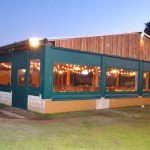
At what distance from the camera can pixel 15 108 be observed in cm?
2061

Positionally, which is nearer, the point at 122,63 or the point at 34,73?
the point at 34,73

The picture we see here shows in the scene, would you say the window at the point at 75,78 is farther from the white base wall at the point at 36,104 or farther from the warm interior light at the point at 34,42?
the warm interior light at the point at 34,42

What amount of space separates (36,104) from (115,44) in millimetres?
8169

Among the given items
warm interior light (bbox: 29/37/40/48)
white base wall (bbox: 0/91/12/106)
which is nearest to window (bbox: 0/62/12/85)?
white base wall (bbox: 0/91/12/106)

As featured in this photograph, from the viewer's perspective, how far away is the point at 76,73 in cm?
2039

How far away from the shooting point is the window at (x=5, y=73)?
2273 cm

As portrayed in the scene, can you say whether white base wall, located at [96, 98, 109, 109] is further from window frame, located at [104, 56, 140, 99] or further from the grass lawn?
the grass lawn

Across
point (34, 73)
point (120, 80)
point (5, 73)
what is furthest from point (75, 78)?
point (5, 73)

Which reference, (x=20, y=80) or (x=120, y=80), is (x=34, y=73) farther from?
(x=120, y=80)

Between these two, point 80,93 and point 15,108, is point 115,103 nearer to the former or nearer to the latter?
point 80,93

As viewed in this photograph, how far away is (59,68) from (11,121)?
18.3ft

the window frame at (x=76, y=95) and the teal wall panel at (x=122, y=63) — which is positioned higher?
the teal wall panel at (x=122, y=63)

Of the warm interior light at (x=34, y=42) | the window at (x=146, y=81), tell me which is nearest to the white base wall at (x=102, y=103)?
the window at (x=146, y=81)

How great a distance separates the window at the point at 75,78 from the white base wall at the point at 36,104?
3.85 ft
